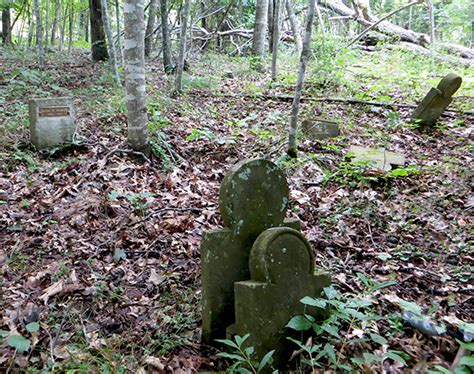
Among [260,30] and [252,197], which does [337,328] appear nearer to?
[252,197]

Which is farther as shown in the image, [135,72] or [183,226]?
[135,72]

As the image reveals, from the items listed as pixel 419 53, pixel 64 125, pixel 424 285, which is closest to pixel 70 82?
pixel 64 125

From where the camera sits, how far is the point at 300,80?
6.07 meters

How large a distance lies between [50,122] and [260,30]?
895cm

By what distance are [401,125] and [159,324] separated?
6.62 meters

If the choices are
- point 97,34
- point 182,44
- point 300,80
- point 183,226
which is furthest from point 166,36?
point 183,226

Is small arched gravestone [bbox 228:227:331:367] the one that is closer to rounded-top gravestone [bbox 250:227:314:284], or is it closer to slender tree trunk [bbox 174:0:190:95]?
rounded-top gravestone [bbox 250:227:314:284]

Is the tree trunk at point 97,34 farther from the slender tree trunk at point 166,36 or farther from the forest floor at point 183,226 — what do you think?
the forest floor at point 183,226

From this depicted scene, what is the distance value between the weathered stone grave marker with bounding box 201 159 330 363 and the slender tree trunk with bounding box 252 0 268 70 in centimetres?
1078

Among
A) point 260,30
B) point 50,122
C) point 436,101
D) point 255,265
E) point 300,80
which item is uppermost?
point 260,30

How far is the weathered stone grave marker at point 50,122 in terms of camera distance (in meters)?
6.21

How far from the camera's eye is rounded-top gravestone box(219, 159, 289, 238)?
2.96m

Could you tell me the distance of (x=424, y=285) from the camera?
11.5ft

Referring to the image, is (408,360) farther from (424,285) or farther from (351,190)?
(351,190)
